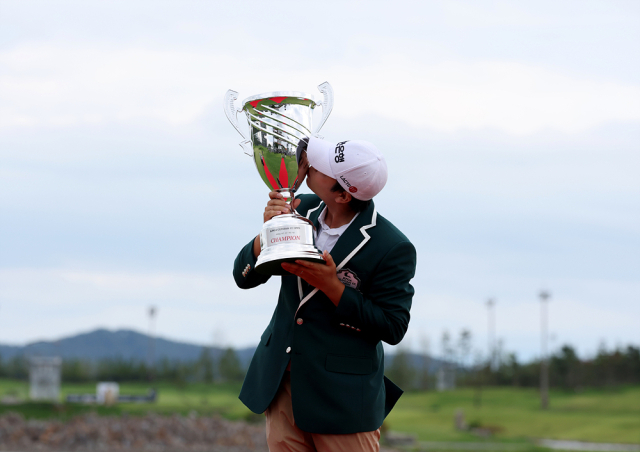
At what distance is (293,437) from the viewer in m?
2.66

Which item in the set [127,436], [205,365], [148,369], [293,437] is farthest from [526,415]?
[293,437]

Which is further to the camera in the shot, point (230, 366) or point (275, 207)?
point (230, 366)

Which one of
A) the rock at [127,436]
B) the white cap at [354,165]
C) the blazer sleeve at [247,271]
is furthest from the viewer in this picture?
the rock at [127,436]

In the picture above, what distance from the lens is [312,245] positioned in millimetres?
2508

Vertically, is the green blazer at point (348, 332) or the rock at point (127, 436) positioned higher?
the green blazer at point (348, 332)

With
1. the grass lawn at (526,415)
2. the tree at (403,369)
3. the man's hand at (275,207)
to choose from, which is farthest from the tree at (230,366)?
the man's hand at (275,207)

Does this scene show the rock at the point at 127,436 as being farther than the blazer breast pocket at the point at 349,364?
Yes

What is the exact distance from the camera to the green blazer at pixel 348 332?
2559 mm

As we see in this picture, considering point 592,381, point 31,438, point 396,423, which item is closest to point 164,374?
point 396,423

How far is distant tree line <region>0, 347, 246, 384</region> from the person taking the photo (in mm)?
39406

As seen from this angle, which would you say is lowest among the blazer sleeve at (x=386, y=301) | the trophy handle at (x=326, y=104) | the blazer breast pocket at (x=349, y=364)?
the blazer breast pocket at (x=349, y=364)

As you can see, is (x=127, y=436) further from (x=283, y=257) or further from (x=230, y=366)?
(x=230, y=366)

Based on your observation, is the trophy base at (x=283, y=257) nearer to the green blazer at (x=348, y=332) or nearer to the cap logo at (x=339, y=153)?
the green blazer at (x=348, y=332)

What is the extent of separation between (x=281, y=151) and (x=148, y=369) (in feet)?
136
